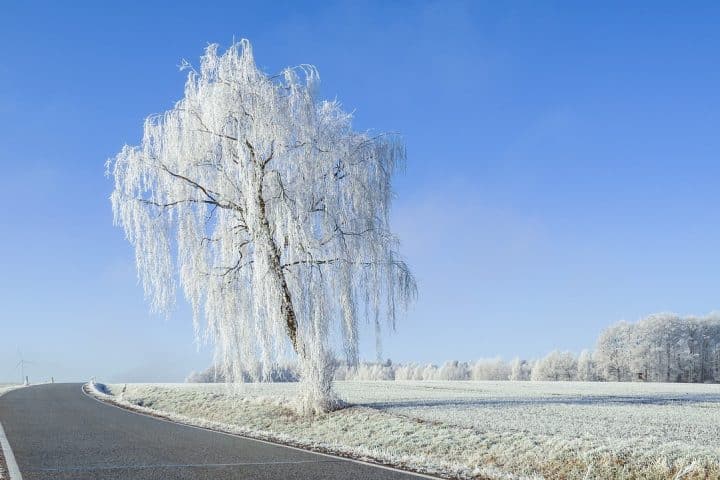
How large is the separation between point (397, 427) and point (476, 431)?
2.23 m

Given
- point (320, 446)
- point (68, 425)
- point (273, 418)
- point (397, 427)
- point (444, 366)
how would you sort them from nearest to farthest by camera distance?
point (320, 446) → point (397, 427) → point (68, 425) → point (273, 418) → point (444, 366)

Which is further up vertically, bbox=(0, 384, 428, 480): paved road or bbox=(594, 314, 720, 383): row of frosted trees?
bbox=(0, 384, 428, 480): paved road

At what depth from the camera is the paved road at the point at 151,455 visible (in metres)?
9.97

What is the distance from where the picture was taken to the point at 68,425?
58.3ft

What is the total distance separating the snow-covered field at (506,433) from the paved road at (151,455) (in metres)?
1.39

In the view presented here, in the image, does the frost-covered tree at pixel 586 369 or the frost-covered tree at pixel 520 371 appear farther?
the frost-covered tree at pixel 520 371

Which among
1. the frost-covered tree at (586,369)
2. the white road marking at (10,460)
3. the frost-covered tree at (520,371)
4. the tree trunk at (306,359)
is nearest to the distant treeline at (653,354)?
the frost-covered tree at (586,369)

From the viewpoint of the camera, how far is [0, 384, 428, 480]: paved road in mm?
9969

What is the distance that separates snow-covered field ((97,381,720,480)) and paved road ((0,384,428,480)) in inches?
54.9

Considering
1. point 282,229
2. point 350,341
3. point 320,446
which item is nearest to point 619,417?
point 350,341

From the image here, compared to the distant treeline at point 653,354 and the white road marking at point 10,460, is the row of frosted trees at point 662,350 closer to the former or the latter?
the distant treeline at point 653,354

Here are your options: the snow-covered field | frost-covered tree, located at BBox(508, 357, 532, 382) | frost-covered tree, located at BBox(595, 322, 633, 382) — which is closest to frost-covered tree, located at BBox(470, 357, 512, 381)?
frost-covered tree, located at BBox(508, 357, 532, 382)

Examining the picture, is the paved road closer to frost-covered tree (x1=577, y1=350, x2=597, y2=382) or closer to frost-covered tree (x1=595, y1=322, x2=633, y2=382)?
frost-covered tree (x1=595, y1=322, x2=633, y2=382)

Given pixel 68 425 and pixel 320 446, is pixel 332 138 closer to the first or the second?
pixel 320 446
